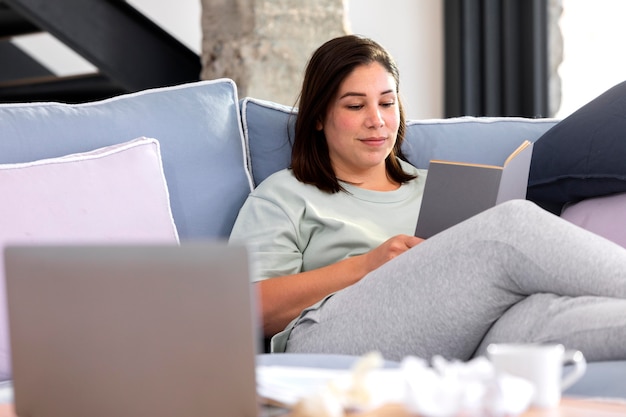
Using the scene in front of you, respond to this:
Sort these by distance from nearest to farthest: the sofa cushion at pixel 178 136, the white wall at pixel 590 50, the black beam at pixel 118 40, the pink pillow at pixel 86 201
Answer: the pink pillow at pixel 86 201
the sofa cushion at pixel 178 136
the black beam at pixel 118 40
the white wall at pixel 590 50

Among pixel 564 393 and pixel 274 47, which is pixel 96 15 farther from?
pixel 564 393

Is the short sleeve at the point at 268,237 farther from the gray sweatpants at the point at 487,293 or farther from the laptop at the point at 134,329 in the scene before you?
the laptop at the point at 134,329

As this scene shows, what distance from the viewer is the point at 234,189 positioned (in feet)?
6.97

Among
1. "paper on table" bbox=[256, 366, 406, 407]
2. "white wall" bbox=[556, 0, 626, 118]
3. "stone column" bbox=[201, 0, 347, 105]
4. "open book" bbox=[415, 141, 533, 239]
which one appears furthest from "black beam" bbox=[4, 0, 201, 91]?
"paper on table" bbox=[256, 366, 406, 407]

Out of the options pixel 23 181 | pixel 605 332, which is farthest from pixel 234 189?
pixel 605 332

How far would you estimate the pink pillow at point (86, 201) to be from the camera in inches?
67.4

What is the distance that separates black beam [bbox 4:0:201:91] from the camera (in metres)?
3.54

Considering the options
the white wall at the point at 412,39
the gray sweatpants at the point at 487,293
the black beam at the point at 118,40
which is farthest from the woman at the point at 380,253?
the white wall at the point at 412,39

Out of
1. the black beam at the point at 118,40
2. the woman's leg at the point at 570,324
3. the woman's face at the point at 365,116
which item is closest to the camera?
the woman's leg at the point at 570,324

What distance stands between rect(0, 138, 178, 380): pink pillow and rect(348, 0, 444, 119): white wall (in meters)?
2.41

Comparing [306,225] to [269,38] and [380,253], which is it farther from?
[269,38]

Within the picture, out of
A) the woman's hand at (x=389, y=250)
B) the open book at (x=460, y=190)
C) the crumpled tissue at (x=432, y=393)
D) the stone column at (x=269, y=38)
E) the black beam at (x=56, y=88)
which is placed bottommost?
the crumpled tissue at (x=432, y=393)

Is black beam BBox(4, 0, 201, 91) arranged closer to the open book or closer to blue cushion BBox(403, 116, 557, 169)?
blue cushion BBox(403, 116, 557, 169)

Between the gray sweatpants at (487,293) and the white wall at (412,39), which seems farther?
the white wall at (412,39)
